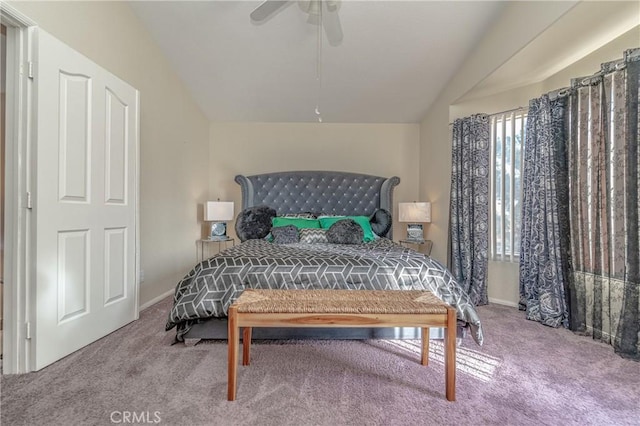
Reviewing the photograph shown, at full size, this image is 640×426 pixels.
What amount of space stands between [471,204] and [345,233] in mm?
1532

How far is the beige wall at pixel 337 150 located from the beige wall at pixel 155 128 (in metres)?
0.81

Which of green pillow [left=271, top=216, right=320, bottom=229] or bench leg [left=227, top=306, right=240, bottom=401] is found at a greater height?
green pillow [left=271, top=216, right=320, bottom=229]

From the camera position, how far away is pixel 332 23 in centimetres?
258

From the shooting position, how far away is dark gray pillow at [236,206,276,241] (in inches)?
154

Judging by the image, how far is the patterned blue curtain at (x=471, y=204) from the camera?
337 centimetres

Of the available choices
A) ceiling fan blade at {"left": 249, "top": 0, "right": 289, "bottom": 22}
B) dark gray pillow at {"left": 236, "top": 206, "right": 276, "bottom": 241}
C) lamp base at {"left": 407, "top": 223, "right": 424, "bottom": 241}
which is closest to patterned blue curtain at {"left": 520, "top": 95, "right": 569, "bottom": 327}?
lamp base at {"left": 407, "top": 223, "right": 424, "bottom": 241}

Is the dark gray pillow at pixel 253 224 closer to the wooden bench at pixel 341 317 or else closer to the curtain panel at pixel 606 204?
the wooden bench at pixel 341 317

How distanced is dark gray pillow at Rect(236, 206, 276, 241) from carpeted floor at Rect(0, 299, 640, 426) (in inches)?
69.4

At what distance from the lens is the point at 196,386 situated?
1.68 m

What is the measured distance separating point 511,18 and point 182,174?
3888 mm

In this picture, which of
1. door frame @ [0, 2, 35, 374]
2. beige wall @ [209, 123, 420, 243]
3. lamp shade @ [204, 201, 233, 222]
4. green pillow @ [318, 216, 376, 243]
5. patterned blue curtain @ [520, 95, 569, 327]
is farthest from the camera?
beige wall @ [209, 123, 420, 243]

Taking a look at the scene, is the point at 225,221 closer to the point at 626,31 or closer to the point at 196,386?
the point at 196,386

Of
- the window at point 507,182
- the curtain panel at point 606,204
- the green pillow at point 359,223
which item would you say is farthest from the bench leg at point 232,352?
the window at point 507,182

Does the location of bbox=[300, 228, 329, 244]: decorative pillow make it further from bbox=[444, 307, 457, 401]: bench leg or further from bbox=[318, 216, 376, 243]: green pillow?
bbox=[444, 307, 457, 401]: bench leg
